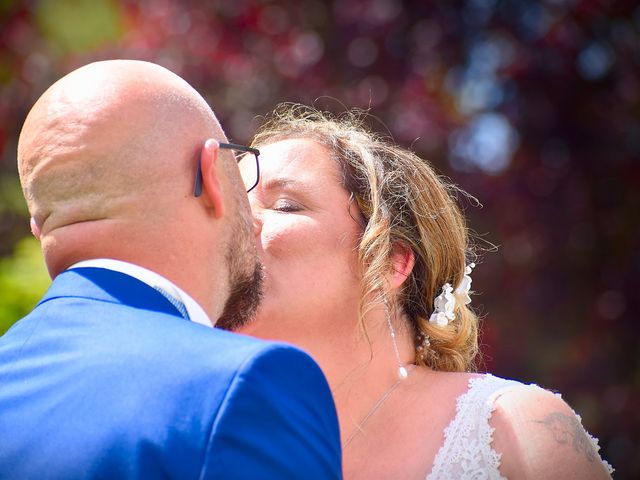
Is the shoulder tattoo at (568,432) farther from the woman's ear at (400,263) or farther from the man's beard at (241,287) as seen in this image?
the man's beard at (241,287)

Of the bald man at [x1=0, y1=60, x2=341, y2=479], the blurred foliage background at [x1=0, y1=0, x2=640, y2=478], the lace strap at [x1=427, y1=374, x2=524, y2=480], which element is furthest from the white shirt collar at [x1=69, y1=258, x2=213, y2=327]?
the blurred foliage background at [x1=0, y1=0, x2=640, y2=478]

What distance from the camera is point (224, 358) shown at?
1641 mm

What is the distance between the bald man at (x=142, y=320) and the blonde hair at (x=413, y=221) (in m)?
1.17

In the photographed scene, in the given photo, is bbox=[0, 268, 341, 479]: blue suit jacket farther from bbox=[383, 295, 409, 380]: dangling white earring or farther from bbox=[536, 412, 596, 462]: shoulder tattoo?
bbox=[383, 295, 409, 380]: dangling white earring

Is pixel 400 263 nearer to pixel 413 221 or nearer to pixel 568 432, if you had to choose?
pixel 413 221

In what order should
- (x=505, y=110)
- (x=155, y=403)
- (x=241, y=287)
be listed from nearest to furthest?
(x=155, y=403) < (x=241, y=287) < (x=505, y=110)

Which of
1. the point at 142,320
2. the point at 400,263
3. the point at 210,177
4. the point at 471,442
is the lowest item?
the point at 471,442

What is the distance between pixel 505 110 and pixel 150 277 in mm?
5470

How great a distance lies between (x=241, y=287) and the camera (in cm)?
221

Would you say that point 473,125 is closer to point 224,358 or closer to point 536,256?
point 536,256

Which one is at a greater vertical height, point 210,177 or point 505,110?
point 210,177

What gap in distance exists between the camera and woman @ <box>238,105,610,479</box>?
2.82 m

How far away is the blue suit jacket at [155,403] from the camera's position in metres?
1.56

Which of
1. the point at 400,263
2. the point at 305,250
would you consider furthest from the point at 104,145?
the point at 400,263
